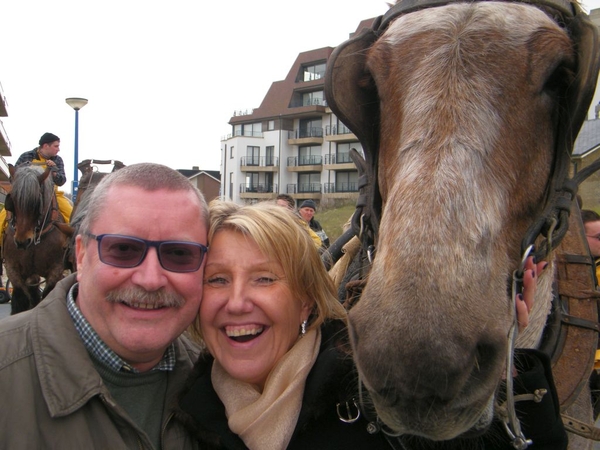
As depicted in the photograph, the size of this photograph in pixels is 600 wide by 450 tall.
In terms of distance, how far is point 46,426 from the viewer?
1817 mm

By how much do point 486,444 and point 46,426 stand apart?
5.10ft

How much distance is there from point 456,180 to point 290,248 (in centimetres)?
90

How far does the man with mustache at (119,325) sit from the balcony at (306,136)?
2050 inches

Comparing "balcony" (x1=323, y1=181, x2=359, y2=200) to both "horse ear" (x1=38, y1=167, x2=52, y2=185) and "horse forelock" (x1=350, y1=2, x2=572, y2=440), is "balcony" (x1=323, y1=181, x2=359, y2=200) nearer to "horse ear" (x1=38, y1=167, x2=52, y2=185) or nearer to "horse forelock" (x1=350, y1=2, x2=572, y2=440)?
"horse ear" (x1=38, y1=167, x2=52, y2=185)

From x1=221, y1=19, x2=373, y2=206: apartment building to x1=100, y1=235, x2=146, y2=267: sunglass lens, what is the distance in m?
49.3

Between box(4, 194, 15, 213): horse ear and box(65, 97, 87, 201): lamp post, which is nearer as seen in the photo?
box(4, 194, 15, 213): horse ear

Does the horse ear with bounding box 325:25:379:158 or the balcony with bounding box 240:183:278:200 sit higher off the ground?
the balcony with bounding box 240:183:278:200

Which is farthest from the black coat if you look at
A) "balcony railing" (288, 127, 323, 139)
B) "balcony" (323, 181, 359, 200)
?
"balcony railing" (288, 127, 323, 139)

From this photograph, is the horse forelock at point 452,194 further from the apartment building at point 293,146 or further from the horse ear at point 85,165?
the apartment building at point 293,146

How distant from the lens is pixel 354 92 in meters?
2.32

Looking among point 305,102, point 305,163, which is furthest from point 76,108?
point 305,102

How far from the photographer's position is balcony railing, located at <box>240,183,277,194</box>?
58.1 metres

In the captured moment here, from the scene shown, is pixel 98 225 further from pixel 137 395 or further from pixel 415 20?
pixel 415 20

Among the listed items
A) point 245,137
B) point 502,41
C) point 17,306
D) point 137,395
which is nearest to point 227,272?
point 137,395
